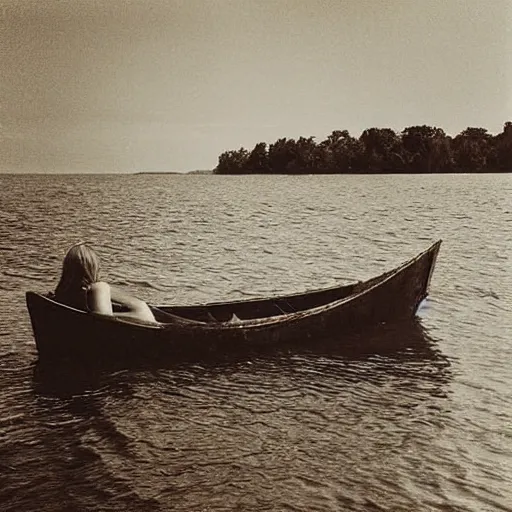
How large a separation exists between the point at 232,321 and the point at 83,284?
2386 millimetres

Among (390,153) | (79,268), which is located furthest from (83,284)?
(390,153)

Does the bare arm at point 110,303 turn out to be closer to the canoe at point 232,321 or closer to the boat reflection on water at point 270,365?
the canoe at point 232,321

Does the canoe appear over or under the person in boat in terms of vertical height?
under

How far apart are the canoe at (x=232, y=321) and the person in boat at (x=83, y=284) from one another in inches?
7.8

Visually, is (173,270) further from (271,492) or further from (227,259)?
(271,492)

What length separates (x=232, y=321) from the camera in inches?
417

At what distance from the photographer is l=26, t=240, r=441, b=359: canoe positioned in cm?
943

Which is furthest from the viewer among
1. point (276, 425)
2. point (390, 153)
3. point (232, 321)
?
point (390, 153)

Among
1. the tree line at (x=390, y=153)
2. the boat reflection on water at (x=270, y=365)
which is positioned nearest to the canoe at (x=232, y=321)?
the boat reflection on water at (x=270, y=365)

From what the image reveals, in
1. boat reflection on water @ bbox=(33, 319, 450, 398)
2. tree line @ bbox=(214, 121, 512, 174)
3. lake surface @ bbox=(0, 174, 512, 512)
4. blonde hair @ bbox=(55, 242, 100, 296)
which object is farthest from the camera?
tree line @ bbox=(214, 121, 512, 174)

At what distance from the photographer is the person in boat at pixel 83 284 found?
9086mm

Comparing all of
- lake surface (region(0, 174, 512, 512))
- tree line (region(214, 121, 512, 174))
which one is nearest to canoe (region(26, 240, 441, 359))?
lake surface (region(0, 174, 512, 512))

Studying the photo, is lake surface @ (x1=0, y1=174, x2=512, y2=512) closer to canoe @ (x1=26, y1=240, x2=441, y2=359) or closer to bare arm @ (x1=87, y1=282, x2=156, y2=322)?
canoe @ (x1=26, y1=240, x2=441, y2=359)

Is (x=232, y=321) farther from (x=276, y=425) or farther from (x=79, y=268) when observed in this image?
(x=276, y=425)
